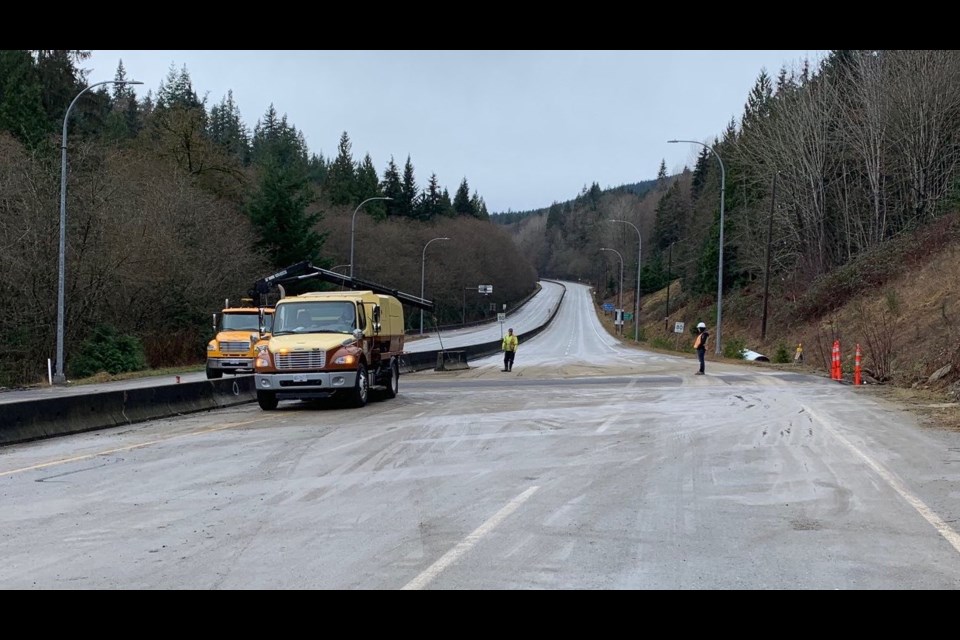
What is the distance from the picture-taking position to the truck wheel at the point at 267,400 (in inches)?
771

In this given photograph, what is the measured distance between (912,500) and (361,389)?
508 inches

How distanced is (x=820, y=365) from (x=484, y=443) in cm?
3336

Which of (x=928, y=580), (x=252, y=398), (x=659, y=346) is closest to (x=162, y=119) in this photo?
(x=659, y=346)

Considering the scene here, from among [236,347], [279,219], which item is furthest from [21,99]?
[236,347]

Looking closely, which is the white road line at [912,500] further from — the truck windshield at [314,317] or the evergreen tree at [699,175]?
the evergreen tree at [699,175]

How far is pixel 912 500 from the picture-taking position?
948cm

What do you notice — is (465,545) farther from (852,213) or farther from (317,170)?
(317,170)

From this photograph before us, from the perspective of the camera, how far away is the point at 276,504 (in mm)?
9242

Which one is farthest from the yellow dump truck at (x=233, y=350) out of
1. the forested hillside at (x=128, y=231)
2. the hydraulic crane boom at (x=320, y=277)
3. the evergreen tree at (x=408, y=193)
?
the evergreen tree at (x=408, y=193)

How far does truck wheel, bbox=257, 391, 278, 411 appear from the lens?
64.2ft

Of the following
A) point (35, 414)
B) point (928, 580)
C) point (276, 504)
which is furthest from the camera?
point (35, 414)

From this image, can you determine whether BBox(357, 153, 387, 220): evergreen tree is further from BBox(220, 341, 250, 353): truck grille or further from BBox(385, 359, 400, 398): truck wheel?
BBox(385, 359, 400, 398): truck wheel

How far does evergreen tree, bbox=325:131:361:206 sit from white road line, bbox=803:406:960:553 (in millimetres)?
100769
